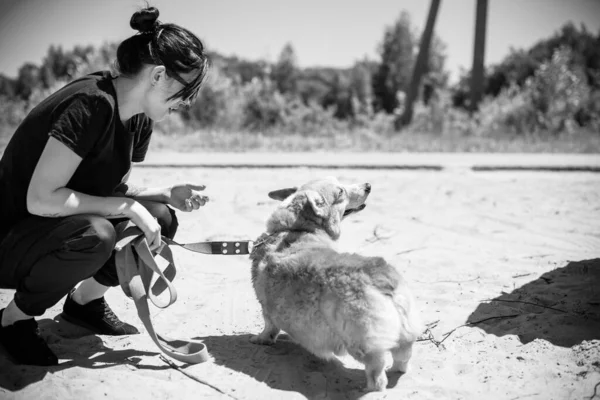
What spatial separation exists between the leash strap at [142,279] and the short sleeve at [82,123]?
0.60 metres

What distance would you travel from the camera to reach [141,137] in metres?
3.44

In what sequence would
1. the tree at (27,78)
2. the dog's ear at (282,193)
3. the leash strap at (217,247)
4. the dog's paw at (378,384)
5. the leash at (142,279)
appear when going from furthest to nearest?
1. the tree at (27,78)
2. the dog's ear at (282,193)
3. the leash strap at (217,247)
4. the leash at (142,279)
5. the dog's paw at (378,384)

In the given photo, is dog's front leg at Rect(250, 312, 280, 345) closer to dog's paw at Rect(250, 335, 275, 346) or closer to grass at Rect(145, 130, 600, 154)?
dog's paw at Rect(250, 335, 275, 346)

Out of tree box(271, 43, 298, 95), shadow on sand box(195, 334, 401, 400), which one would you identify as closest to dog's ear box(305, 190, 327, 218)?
shadow on sand box(195, 334, 401, 400)

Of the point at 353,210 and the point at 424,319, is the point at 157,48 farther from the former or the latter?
the point at 424,319

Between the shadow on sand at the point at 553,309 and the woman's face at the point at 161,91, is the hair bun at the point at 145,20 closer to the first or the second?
the woman's face at the point at 161,91

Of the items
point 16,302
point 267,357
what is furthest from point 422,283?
point 16,302

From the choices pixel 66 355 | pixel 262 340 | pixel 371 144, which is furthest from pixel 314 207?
pixel 371 144

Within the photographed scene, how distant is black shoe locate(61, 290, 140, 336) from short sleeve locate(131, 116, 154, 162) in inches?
39.4

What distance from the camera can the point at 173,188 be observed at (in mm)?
3498

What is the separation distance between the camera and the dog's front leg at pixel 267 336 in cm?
344

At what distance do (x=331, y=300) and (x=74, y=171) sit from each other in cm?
155

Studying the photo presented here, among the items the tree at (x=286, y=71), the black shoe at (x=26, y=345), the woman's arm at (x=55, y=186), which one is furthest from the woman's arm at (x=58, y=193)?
the tree at (x=286, y=71)

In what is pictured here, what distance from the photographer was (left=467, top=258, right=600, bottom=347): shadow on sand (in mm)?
3357
